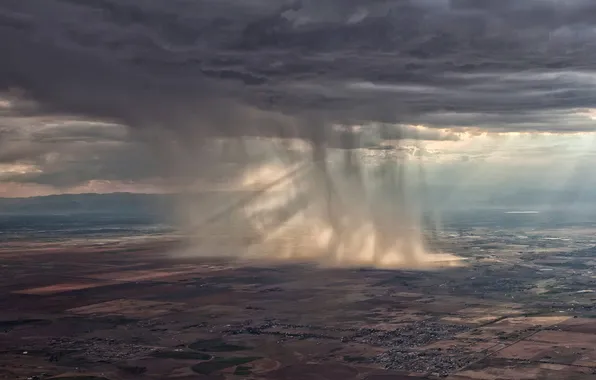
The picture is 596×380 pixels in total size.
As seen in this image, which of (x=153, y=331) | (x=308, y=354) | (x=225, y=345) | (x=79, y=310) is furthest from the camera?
(x=79, y=310)

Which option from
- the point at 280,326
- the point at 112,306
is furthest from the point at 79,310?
the point at 280,326

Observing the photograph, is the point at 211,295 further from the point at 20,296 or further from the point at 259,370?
the point at 259,370

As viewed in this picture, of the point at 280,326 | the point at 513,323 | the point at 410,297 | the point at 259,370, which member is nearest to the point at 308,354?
the point at 259,370

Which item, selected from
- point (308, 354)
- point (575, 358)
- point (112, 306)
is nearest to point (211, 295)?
point (112, 306)

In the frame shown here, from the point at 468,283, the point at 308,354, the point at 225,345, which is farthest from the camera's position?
the point at 468,283

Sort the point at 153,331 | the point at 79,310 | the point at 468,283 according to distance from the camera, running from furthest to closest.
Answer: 1. the point at 468,283
2. the point at 79,310
3. the point at 153,331

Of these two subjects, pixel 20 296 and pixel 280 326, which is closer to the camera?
pixel 280 326

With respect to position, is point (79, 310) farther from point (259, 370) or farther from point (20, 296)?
point (259, 370)

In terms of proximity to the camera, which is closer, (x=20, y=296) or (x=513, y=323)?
(x=513, y=323)

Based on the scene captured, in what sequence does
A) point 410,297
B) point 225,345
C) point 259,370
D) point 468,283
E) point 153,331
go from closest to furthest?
point 259,370 → point 225,345 → point 153,331 → point 410,297 → point 468,283
